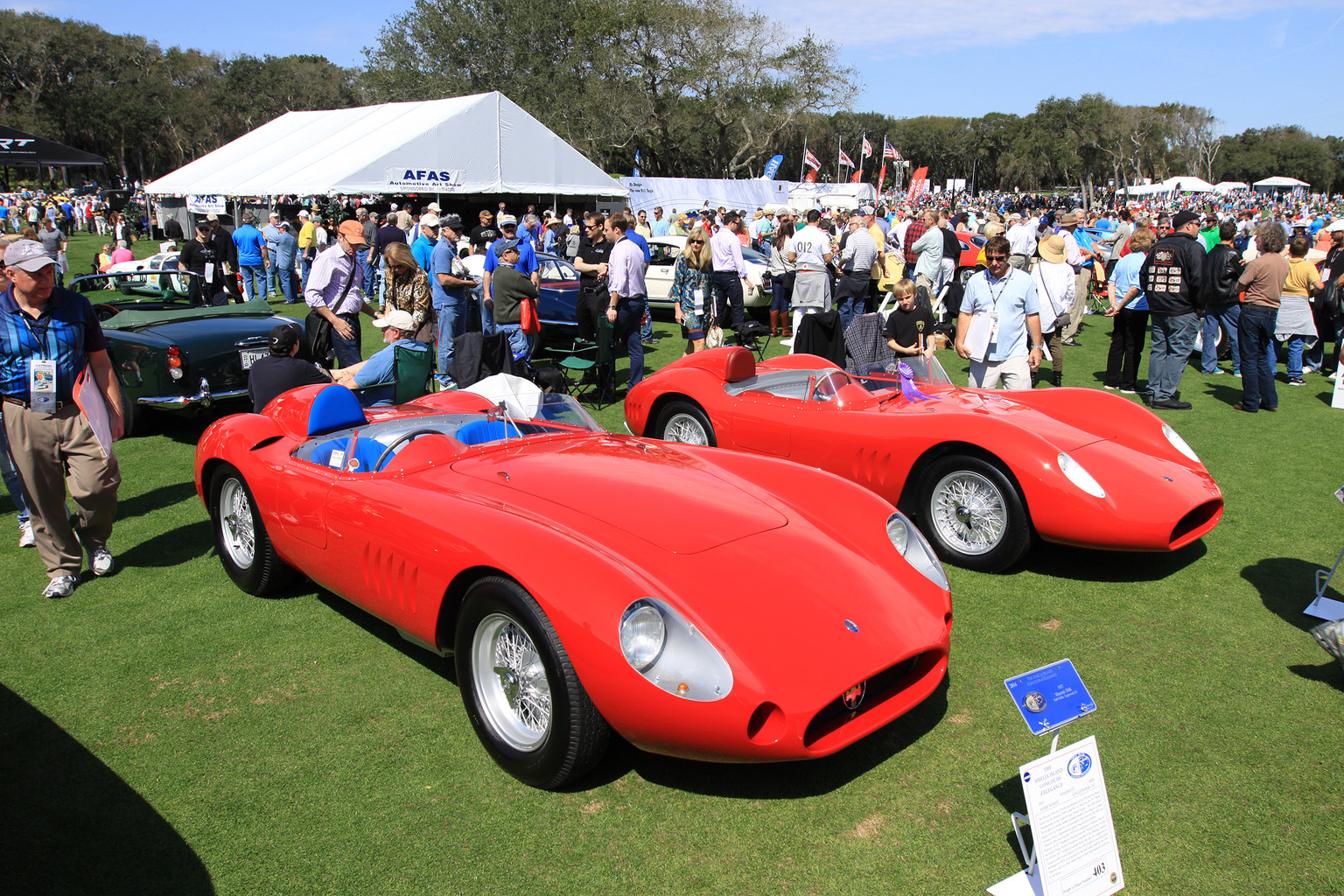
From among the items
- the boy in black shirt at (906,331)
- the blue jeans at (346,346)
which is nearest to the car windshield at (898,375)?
the boy in black shirt at (906,331)

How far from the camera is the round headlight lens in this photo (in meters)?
2.63

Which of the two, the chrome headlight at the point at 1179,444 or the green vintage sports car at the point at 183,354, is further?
the green vintage sports car at the point at 183,354

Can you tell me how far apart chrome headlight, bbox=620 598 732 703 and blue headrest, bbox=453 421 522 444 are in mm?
1803

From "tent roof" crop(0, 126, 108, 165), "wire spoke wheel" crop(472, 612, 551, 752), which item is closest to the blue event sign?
"wire spoke wheel" crop(472, 612, 551, 752)

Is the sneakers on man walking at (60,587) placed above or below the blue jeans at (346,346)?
below

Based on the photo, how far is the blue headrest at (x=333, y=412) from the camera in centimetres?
444

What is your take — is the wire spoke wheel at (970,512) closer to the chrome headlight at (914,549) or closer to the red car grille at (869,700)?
the chrome headlight at (914,549)

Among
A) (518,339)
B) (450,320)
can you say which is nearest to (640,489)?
(518,339)

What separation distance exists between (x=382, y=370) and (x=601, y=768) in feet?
12.9

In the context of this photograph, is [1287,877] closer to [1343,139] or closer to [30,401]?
[30,401]

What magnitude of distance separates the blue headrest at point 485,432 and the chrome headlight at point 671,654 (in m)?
1.80

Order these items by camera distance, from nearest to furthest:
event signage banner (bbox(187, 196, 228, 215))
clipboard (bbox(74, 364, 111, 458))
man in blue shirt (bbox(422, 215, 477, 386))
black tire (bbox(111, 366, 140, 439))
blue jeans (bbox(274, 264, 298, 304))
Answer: clipboard (bbox(74, 364, 111, 458)) → black tire (bbox(111, 366, 140, 439)) → man in blue shirt (bbox(422, 215, 477, 386)) → blue jeans (bbox(274, 264, 298, 304)) → event signage banner (bbox(187, 196, 228, 215))

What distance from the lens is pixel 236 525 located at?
4773 millimetres

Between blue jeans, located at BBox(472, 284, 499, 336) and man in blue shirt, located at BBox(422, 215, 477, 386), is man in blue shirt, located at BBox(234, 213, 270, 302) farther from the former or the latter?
man in blue shirt, located at BBox(422, 215, 477, 386)
